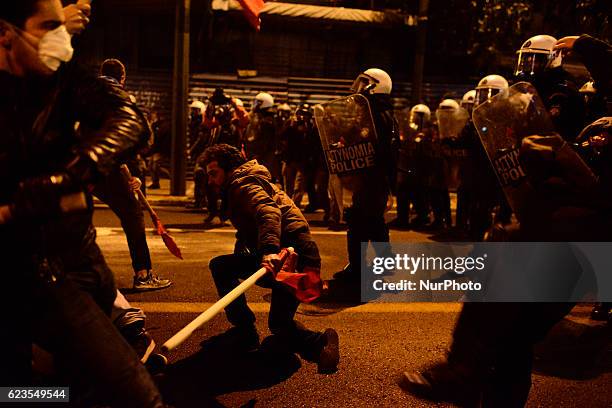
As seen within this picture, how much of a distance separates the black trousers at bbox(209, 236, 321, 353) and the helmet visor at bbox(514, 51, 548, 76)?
8.19ft

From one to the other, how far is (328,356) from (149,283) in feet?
7.46

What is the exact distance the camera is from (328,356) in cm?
388

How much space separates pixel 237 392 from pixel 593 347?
2.66 m

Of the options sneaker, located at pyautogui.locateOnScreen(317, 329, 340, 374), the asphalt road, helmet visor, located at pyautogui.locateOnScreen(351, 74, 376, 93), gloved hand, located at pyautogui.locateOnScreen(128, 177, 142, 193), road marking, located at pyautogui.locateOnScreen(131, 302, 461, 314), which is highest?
helmet visor, located at pyautogui.locateOnScreen(351, 74, 376, 93)

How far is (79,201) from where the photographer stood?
6.43 ft

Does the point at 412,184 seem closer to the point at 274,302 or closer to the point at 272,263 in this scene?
the point at 274,302

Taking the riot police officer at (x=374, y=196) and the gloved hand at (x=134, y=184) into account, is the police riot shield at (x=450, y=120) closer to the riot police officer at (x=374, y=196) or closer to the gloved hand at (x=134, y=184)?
the riot police officer at (x=374, y=196)

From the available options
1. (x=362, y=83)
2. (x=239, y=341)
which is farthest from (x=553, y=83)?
(x=239, y=341)

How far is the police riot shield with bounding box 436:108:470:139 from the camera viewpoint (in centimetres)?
1144

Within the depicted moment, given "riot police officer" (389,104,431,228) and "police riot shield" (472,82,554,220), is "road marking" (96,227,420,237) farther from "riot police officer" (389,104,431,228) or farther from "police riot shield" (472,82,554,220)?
"police riot shield" (472,82,554,220)

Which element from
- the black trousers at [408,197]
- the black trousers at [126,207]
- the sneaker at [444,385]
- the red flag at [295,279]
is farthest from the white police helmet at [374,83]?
the black trousers at [408,197]

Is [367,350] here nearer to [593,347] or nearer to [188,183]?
[593,347]

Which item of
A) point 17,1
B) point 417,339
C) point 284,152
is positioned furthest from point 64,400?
point 284,152

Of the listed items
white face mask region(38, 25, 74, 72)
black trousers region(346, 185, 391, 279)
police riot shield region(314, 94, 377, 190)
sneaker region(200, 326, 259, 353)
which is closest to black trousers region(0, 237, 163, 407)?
white face mask region(38, 25, 74, 72)
